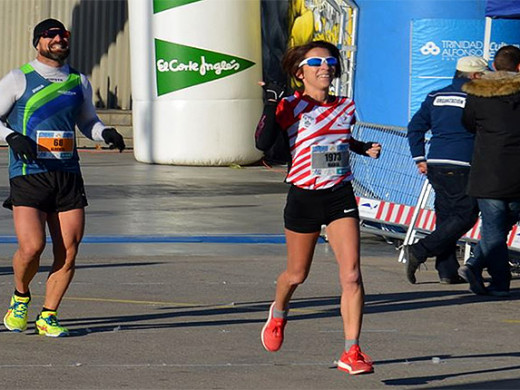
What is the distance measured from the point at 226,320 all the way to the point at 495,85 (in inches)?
99.5

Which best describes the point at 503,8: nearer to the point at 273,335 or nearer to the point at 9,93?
the point at 9,93

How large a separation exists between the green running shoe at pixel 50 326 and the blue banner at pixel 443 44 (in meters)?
8.94

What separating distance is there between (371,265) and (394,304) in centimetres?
200

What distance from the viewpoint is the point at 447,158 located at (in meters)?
10.1

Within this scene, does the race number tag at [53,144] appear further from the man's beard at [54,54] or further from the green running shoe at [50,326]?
the green running shoe at [50,326]

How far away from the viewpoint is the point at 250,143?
68.3 ft

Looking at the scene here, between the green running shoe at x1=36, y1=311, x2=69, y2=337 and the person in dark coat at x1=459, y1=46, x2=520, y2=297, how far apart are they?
10.5 feet

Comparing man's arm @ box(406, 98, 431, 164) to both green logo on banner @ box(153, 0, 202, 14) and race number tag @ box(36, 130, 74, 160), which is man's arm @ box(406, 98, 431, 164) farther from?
green logo on banner @ box(153, 0, 202, 14)

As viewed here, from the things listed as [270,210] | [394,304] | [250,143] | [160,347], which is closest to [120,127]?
[250,143]

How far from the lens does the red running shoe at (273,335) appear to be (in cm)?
733

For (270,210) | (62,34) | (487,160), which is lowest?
(270,210)

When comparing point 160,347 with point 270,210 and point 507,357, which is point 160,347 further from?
point 270,210

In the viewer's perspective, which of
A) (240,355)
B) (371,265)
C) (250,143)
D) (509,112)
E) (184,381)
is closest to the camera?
(184,381)

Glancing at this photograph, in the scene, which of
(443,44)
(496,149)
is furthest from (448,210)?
(443,44)
